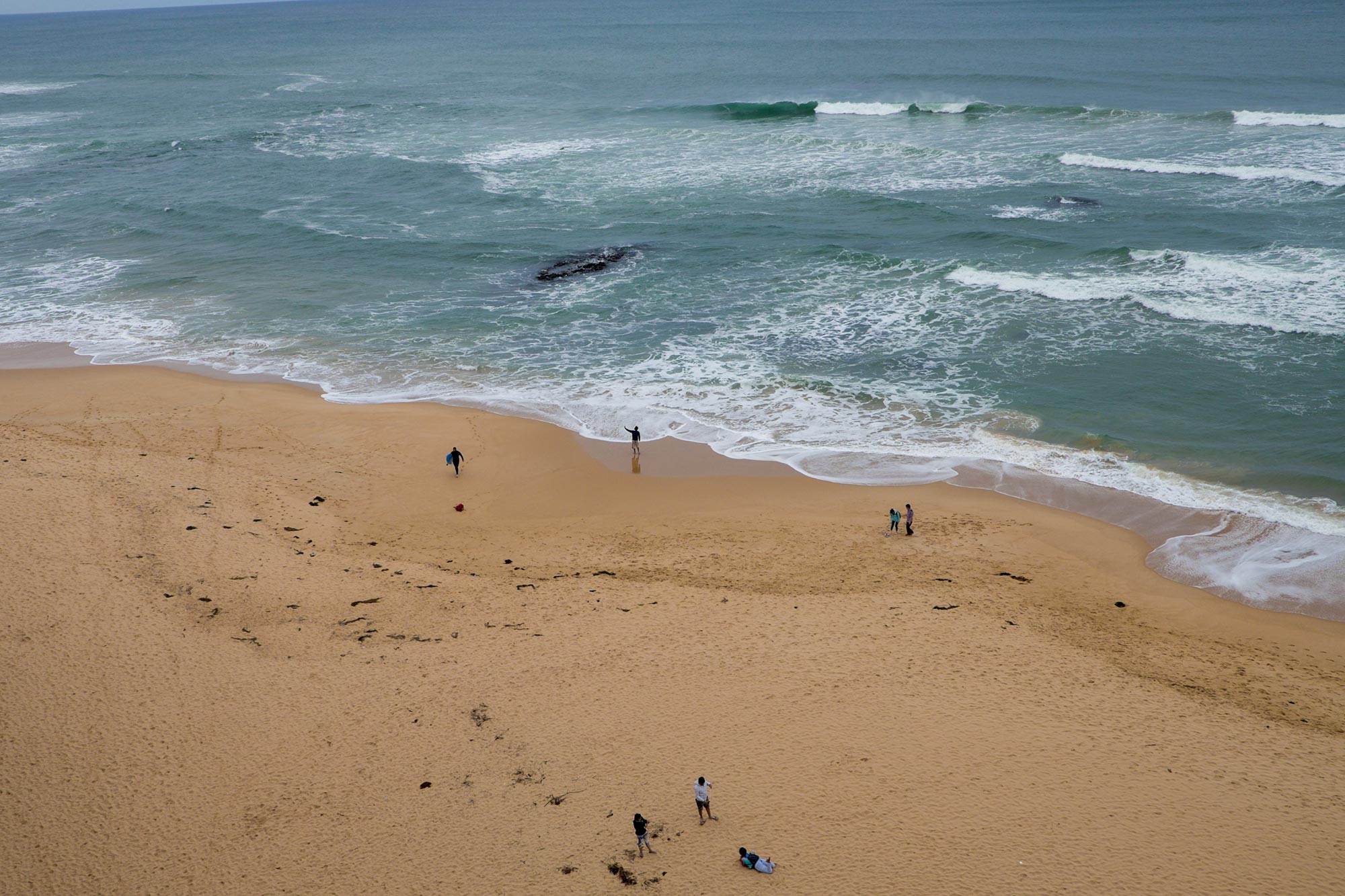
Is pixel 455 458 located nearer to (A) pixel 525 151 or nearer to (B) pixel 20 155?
(A) pixel 525 151

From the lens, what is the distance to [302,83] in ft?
263

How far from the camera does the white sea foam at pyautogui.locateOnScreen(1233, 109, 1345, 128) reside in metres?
43.5

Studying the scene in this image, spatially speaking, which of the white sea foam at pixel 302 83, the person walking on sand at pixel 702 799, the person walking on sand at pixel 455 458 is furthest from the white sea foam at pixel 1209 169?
the white sea foam at pixel 302 83

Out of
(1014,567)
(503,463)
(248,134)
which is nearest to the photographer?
(1014,567)

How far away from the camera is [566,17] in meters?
128

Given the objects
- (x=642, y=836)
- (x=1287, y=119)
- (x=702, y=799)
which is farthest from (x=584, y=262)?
(x=1287, y=119)

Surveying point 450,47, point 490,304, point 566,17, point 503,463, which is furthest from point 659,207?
point 566,17

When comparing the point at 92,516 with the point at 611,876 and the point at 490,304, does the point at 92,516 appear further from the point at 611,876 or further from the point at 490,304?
the point at 490,304

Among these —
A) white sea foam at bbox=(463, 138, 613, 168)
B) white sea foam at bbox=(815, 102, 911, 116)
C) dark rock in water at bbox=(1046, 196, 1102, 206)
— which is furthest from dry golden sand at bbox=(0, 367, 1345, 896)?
white sea foam at bbox=(815, 102, 911, 116)

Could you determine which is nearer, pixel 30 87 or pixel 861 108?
pixel 861 108

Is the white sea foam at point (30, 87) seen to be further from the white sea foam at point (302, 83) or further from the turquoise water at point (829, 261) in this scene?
the white sea foam at point (302, 83)

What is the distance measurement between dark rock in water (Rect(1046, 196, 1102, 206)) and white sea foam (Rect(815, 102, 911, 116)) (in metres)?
20.1

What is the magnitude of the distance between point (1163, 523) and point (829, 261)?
17.9m

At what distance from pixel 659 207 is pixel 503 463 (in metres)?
21.6
